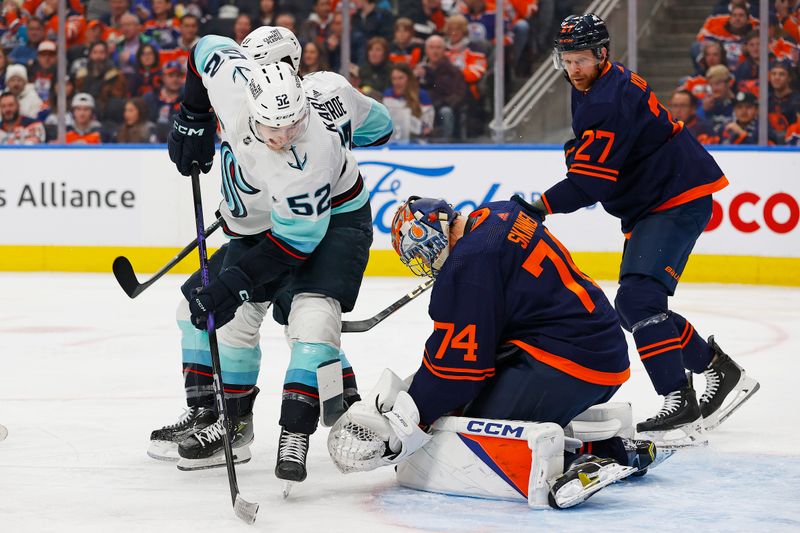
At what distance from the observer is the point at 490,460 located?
3016 mm

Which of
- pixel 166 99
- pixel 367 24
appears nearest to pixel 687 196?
pixel 367 24

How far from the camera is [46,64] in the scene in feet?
27.3

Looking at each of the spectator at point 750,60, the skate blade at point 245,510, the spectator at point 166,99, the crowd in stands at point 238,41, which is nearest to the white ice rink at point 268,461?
the skate blade at point 245,510

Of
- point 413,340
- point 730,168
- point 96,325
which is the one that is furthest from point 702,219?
point 730,168

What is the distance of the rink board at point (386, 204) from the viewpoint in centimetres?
731

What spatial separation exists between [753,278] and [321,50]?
2.97 m

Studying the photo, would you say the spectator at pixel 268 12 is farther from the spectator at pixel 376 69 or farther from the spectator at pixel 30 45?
the spectator at pixel 30 45

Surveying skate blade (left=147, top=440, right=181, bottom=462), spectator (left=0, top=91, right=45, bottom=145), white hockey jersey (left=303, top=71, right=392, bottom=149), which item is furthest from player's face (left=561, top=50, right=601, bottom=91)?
spectator (left=0, top=91, right=45, bottom=145)

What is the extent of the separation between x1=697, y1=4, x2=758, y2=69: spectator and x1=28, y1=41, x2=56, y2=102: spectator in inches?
159

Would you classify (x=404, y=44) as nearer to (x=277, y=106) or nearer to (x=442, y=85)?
(x=442, y=85)

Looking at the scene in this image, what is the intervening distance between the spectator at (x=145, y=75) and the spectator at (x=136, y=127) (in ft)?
0.32

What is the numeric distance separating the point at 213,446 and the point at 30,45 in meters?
5.68

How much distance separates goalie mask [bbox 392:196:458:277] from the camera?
9.80 ft

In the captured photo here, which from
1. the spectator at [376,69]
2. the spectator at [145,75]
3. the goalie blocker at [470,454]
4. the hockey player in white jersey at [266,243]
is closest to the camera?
the goalie blocker at [470,454]
